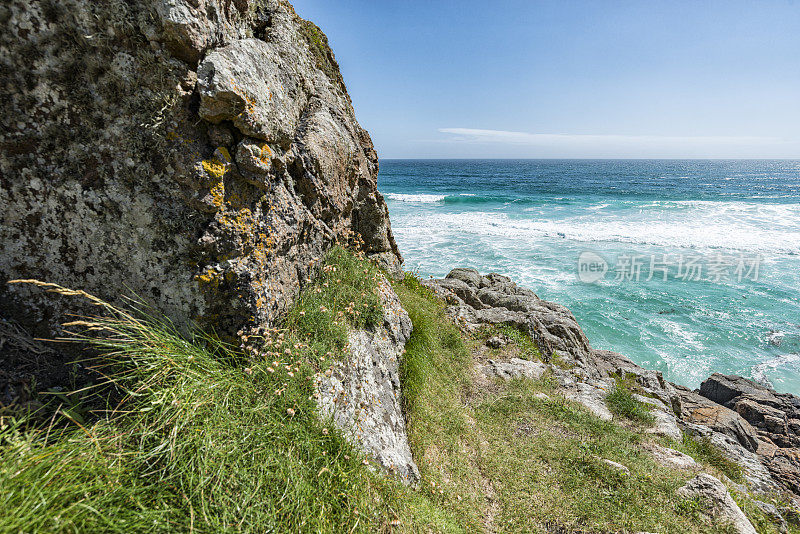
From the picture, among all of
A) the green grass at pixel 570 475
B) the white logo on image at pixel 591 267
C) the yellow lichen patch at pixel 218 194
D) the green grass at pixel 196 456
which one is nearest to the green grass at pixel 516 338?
the green grass at pixel 570 475

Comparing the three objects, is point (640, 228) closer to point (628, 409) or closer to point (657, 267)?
point (657, 267)

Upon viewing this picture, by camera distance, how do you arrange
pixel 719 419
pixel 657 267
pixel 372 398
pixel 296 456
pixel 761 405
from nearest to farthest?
pixel 296 456 < pixel 372 398 < pixel 719 419 < pixel 761 405 < pixel 657 267

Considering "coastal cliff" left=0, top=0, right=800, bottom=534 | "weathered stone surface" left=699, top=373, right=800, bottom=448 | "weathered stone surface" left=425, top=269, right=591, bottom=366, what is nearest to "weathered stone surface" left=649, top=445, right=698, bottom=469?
"coastal cliff" left=0, top=0, right=800, bottom=534

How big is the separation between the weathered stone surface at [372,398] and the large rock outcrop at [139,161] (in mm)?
985

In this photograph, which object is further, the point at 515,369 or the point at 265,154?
the point at 515,369

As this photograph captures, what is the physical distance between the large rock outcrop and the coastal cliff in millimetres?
15

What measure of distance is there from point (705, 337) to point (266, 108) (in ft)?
55.9

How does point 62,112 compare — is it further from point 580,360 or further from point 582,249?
point 582,249

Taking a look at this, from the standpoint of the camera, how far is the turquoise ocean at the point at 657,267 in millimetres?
12766

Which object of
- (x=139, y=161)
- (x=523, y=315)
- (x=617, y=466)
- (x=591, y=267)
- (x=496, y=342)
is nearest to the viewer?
(x=139, y=161)

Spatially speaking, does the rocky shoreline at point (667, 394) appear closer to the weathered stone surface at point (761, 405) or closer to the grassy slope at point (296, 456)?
the weathered stone surface at point (761, 405)

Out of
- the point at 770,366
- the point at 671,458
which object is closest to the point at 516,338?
the point at 671,458

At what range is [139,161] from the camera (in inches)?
118

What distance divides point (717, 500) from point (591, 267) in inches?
674
